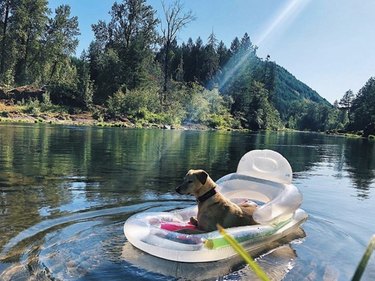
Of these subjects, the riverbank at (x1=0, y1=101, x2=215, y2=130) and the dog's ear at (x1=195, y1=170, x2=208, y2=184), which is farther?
the riverbank at (x1=0, y1=101, x2=215, y2=130)

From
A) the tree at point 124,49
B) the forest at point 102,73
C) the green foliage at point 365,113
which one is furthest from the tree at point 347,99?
the tree at point 124,49

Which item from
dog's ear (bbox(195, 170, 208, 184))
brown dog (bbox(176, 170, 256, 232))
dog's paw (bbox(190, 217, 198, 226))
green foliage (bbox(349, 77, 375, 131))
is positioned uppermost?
green foliage (bbox(349, 77, 375, 131))

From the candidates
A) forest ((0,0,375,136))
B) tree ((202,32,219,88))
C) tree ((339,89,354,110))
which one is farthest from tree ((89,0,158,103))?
tree ((339,89,354,110))

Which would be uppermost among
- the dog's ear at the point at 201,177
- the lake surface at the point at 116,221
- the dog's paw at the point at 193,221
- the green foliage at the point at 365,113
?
the green foliage at the point at 365,113

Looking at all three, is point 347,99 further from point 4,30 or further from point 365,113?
point 4,30

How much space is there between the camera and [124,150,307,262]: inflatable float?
19.8 ft

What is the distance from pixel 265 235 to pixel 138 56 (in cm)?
5661

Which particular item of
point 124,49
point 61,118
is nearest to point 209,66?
point 124,49

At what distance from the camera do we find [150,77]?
6366 cm

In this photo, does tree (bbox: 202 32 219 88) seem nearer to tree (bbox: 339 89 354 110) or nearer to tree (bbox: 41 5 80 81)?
tree (bbox: 41 5 80 81)

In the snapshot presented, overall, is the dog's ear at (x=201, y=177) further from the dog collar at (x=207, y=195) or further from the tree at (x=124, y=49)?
the tree at (x=124, y=49)

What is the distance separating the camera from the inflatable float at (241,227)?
6039 mm

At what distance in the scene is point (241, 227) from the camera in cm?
684

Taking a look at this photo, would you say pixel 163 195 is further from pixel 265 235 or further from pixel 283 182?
pixel 265 235
